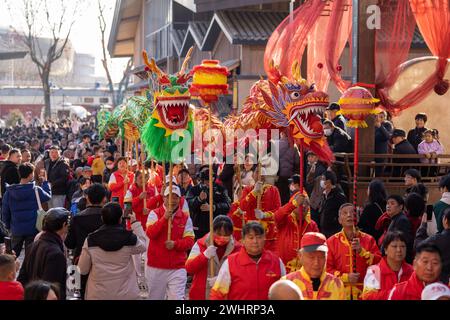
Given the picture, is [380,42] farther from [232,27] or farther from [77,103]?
[77,103]

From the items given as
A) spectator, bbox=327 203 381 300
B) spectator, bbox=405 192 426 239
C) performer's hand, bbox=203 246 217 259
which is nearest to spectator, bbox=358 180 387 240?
spectator, bbox=405 192 426 239

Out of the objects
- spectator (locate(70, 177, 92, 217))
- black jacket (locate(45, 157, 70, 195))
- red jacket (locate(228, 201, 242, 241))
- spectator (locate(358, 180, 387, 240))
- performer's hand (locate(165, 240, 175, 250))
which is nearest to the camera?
performer's hand (locate(165, 240, 175, 250))

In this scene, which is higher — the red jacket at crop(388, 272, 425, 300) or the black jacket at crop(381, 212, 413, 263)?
the black jacket at crop(381, 212, 413, 263)

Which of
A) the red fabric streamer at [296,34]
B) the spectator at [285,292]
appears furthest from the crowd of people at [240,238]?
the red fabric streamer at [296,34]

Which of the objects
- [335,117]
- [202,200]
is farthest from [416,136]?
[202,200]

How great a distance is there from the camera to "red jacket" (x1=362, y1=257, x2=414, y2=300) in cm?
663

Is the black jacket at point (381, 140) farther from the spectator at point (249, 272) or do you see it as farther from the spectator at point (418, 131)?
the spectator at point (249, 272)

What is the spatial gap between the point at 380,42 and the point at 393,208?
Answer: 15.7 ft

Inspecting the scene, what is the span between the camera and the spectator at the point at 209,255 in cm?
763

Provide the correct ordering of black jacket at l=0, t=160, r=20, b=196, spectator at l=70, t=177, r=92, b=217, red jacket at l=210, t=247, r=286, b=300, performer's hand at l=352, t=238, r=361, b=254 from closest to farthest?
red jacket at l=210, t=247, r=286, b=300 → performer's hand at l=352, t=238, r=361, b=254 → spectator at l=70, t=177, r=92, b=217 → black jacket at l=0, t=160, r=20, b=196

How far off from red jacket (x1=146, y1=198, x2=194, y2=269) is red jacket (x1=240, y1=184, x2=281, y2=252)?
113cm

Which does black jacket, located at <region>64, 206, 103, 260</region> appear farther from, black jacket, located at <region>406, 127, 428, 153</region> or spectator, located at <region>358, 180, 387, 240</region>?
black jacket, located at <region>406, 127, 428, 153</region>

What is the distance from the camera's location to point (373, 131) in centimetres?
1282

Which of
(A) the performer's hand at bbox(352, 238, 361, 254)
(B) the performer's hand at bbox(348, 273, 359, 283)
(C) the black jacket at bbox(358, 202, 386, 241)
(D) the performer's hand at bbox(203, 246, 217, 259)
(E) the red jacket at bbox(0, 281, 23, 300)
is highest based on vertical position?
(C) the black jacket at bbox(358, 202, 386, 241)
